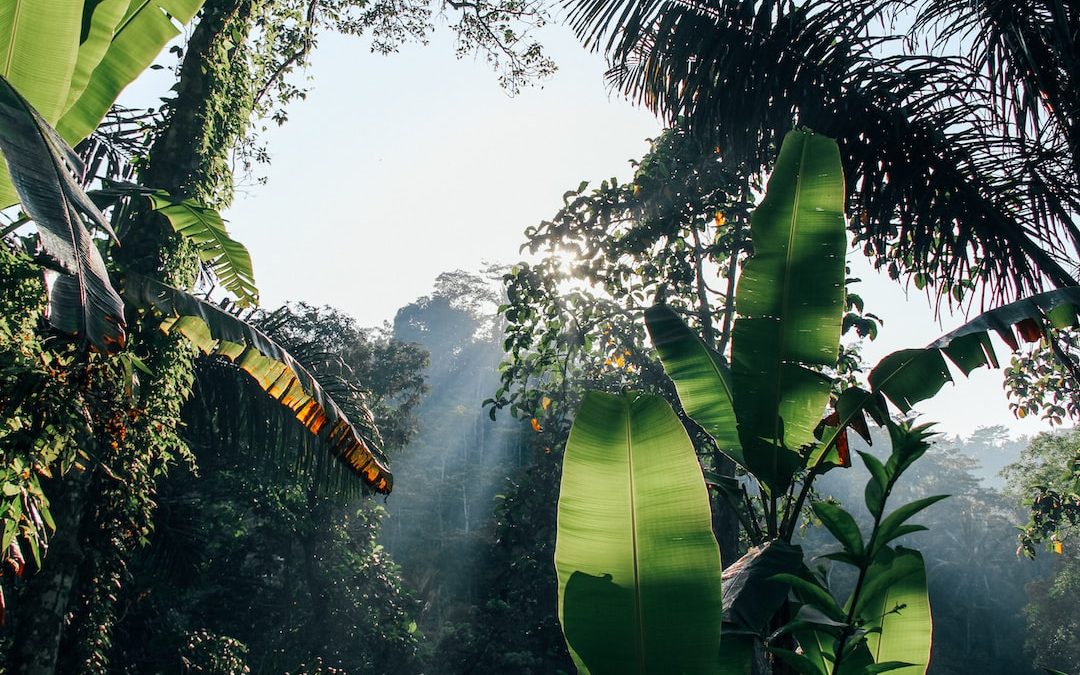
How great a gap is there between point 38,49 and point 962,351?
10.8 feet

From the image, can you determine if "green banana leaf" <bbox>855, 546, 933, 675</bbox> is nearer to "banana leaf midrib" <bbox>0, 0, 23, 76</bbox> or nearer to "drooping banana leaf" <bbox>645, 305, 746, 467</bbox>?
"drooping banana leaf" <bbox>645, 305, 746, 467</bbox>

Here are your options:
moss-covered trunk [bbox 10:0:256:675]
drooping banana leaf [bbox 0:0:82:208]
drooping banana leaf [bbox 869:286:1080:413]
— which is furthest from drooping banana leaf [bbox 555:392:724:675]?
moss-covered trunk [bbox 10:0:256:675]

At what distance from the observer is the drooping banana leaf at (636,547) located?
59.8 inches

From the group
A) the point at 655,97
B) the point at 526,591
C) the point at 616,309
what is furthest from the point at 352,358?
the point at 655,97

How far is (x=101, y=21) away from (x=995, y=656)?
3657 centimetres

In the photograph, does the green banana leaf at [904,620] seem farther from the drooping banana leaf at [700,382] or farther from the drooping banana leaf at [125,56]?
the drooping banana leaf at [125,56]

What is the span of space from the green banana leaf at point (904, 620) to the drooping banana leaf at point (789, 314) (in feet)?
1.35

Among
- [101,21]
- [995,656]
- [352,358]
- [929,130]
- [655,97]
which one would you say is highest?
[352,358]

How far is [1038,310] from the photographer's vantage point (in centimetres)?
229

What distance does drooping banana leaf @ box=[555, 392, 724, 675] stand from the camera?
152cm

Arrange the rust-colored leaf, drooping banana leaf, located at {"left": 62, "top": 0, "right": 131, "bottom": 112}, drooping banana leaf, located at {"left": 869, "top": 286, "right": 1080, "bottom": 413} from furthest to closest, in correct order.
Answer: drooping banana leaf, located at {"left": 62, "top": 0, "right": 131, "bottom": 112}
drooping banana leaf, located at {"left": 869, "top": 286, "right": 1080, "bottom": 413}
the rust-colored leaf

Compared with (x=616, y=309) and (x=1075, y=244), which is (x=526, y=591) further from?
(x=1075, y=244)

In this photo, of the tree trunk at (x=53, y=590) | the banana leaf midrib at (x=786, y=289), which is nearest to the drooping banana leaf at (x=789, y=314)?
the banana leaf midrib at (x=786, y=289)

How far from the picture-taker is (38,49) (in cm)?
249
